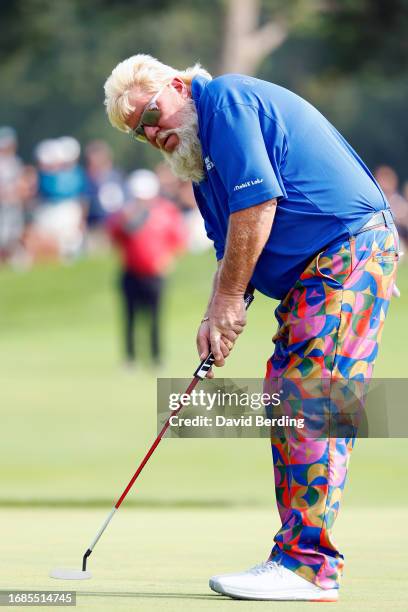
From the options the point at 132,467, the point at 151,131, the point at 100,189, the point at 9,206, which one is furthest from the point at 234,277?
the point at 9,206

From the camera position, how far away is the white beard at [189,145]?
17.1 ft

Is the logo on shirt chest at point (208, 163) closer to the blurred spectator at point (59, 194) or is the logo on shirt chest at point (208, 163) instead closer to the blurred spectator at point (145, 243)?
the blurred spectator at point (145, 243)

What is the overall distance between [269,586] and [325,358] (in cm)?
79

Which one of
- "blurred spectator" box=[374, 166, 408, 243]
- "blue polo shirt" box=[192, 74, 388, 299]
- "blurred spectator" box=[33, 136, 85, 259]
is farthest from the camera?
"blurred spectator" box=[374, 166, 408, 243]

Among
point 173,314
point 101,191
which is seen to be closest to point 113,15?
point 101,191

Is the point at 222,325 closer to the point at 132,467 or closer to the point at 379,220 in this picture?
the point at 379,220

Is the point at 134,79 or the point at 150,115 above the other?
the point at 134,79

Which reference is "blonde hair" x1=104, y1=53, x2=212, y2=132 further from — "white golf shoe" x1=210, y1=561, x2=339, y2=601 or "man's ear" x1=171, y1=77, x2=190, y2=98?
"white golf shoe" x1=210, y1=561, x2=339, y2=601

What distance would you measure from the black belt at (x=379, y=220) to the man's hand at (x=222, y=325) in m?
0.48

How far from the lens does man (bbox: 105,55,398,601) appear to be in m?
5.01

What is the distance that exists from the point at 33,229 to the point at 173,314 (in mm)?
4327

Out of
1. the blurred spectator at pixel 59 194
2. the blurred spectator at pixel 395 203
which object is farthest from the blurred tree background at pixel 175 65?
the blurred spectator at pixel 59 194

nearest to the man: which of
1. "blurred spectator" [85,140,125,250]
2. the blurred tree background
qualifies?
"blurred spectator" [85,140,125,250]

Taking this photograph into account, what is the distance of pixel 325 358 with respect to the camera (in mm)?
5086
